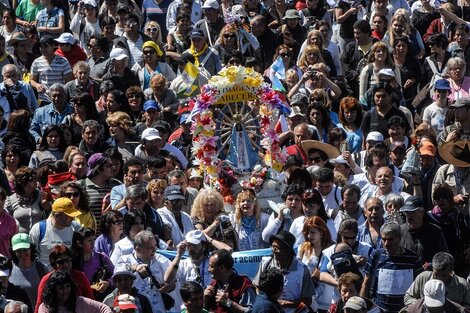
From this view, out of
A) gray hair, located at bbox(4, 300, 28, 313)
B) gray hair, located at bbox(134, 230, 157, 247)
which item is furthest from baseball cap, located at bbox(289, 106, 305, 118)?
gray hair, located at bbox(4, 300, 28, 313)

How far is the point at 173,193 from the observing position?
19.2 metres

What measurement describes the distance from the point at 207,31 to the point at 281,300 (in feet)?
28.9

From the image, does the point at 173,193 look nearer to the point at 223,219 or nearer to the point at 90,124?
the point at 223,219

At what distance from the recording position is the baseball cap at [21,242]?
18.0m

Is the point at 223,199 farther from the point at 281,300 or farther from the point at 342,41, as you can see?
the point at 342,41

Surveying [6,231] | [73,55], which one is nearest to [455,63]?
[73,55]

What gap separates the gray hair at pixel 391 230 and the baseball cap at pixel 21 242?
3.40 metres

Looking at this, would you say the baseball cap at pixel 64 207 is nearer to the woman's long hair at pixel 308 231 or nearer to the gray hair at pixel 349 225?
the woman's long hair at pixel 308 231

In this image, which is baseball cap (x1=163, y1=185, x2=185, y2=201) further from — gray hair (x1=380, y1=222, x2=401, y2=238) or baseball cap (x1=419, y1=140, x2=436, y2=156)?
baseball cap (x1=419, y1=140, x2=436, y2=156)

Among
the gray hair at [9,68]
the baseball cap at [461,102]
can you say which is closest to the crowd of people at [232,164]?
the baseball cap at [461,102]

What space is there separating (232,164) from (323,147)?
1.08 metres

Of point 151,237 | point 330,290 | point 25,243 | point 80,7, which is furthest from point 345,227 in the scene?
point 80,7

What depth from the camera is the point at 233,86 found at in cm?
2089

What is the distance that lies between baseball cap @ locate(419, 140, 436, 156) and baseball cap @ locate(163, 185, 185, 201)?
10.1 ft
